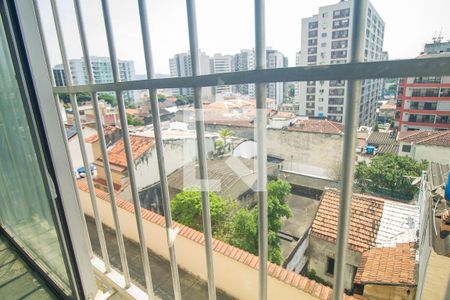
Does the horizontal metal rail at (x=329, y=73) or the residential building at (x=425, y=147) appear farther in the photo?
the residential building at (x=425, y=147)

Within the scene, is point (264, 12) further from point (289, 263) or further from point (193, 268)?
point (289, 263)

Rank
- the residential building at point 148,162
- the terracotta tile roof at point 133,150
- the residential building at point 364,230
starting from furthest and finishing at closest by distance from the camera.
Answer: the residential building at point 148,162
the terracotta tile roof at point 133,150
the residential building at point 364,230

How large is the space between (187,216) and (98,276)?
139 inches

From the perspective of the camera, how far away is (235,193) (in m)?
5.45

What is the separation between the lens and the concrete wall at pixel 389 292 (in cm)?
303

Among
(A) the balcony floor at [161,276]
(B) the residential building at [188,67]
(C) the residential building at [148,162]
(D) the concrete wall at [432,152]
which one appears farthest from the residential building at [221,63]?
(C) the residential building at [148,162]

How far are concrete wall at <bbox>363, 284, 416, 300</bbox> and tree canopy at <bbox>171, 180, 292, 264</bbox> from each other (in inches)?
57.3

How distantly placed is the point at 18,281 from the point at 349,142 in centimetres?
229

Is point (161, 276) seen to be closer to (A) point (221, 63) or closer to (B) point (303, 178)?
(B) point (303, 178)

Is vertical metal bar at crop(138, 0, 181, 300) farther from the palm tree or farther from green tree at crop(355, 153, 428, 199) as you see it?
green tree at crop(355, 153, 428, 199)

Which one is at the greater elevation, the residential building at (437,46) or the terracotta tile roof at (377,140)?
the residential building at (437,46)

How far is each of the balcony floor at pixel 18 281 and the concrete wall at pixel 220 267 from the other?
971 mm

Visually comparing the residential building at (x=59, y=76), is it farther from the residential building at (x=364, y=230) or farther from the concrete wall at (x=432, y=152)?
the residential building at (x=364, y=230)

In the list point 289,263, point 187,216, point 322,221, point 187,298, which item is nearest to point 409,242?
point 322,221
